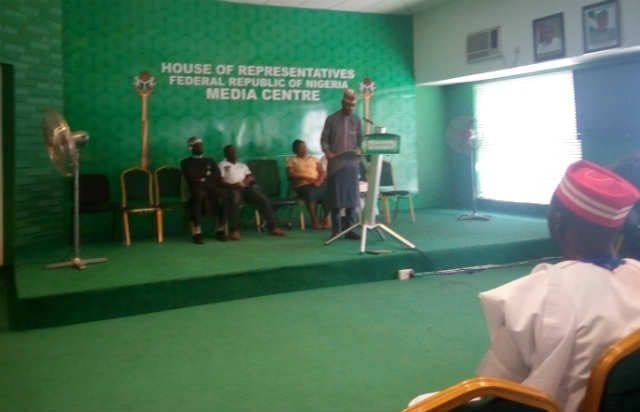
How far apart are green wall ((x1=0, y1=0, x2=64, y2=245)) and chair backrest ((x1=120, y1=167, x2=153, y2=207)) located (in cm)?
63

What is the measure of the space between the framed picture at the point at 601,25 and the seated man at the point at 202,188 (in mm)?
3927

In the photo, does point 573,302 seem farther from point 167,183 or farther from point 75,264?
point 167,183

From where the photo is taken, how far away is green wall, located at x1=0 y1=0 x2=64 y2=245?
5379mm

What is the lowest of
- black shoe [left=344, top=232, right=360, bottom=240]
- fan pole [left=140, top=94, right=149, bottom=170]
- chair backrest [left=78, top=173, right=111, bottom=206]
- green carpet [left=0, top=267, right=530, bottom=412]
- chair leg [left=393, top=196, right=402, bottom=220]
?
green carpet [left=0, top=267, right=530, bottom=412]

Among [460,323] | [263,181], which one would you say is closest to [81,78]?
[263,181]

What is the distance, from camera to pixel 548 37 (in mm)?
6145

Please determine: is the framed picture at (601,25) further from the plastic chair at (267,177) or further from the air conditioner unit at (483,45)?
the plastic chair at (267,177)

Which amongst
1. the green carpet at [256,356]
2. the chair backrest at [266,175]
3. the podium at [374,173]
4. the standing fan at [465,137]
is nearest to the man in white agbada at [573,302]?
the green carpet at [256,356]

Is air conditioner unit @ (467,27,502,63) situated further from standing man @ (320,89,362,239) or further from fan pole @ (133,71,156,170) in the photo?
fan pole @ (133,71,156,170)

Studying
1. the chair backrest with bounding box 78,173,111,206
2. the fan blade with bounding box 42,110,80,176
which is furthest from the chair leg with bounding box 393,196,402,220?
the fan blade with bounding box 42,110,80,176

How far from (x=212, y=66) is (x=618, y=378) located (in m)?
6.32

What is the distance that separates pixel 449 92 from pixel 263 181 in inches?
130

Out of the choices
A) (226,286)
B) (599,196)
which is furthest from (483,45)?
(599,196)

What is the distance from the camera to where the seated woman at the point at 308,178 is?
644 centimetres
